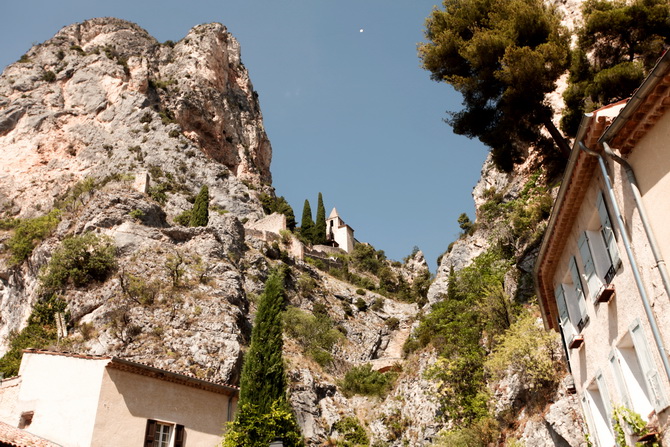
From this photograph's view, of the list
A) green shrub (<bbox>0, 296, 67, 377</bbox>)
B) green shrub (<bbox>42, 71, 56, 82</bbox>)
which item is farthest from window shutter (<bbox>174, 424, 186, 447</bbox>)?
green shrub (<bbox>42, 71, 56, 82</bbox>)

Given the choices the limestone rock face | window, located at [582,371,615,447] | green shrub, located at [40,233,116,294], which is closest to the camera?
window, located at [582,371,615,447]

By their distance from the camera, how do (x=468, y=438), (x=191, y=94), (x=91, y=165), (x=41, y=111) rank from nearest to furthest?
(x=468, y=438)
(x=91, y=165)
(x=41, y=111)
(x=191, y=94)

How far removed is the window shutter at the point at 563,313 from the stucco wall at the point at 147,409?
10.8m

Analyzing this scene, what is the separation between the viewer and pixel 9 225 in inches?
2026

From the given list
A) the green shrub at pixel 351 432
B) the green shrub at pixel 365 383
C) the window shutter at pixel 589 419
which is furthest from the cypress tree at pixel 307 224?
the window shutter at pixel 589 419

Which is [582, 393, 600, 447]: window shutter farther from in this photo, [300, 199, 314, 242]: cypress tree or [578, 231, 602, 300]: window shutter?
[300, 199, 314, 242]: cypress tree

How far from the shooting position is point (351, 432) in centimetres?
2994

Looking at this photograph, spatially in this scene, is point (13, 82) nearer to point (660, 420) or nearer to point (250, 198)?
point (250, 198)

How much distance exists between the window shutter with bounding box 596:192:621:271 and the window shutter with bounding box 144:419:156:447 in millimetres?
12832

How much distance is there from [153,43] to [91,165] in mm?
23886

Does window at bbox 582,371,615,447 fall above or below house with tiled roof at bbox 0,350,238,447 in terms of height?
below

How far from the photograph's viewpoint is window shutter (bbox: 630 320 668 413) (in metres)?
8.59

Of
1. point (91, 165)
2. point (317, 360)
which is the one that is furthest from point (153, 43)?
point (317, 360)

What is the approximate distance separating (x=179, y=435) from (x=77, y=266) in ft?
68.6
